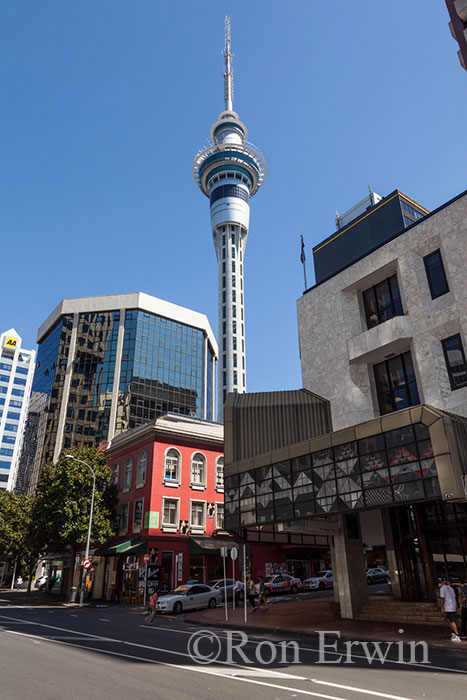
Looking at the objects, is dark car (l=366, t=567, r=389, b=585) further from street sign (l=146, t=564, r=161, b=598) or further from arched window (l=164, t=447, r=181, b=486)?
arched window (l=164, t=447, r=181, b=486)

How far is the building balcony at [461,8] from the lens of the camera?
77.5ft

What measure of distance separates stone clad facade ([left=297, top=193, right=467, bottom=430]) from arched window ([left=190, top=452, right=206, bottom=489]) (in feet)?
60.7

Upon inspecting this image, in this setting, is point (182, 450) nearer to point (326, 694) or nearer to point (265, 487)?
point (265, 487)

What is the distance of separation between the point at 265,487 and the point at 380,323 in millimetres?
9751

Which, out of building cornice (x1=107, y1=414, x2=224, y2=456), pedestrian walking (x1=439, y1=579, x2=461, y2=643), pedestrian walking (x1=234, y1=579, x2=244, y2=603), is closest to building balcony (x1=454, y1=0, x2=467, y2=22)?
pedestrian walking (x1=439, y1=579, x2=461, y2=643)

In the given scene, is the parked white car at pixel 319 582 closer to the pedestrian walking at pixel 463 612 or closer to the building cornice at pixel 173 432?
the building cornice at pixel 173 432

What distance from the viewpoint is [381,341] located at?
883 inches

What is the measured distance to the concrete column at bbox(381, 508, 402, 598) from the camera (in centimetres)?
2230

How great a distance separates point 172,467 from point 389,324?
24.2 meters

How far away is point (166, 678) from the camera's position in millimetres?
8977

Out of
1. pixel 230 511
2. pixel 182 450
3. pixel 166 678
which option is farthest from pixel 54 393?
pixel 166 678

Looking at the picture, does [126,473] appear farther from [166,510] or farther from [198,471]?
[198,471]

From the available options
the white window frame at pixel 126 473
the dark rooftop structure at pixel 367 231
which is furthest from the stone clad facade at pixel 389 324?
the white window frame at pixel 126 473

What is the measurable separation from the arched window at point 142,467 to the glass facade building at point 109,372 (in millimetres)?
42929
